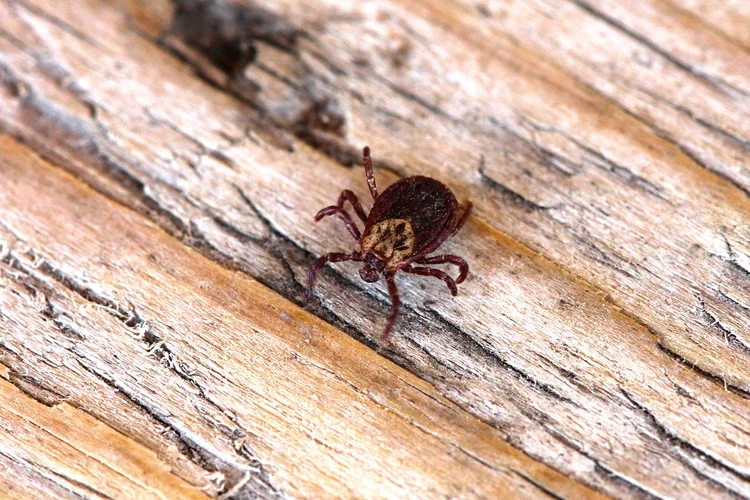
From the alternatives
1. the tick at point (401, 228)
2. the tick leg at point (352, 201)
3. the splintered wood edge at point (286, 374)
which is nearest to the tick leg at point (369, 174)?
the tick at point (401, 228)

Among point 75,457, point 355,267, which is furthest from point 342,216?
point 75,457

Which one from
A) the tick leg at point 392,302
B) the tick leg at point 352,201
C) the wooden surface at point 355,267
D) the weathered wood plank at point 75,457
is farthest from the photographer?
the tick leg at point 352,201

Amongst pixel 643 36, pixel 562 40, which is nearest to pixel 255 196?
pixel 562 40

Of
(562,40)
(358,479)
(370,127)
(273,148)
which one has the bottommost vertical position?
(358,479)

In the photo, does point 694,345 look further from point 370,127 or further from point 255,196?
point 255,196

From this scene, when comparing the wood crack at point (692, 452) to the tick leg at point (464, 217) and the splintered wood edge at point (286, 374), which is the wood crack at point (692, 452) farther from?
the tick leg at point (464, 217)

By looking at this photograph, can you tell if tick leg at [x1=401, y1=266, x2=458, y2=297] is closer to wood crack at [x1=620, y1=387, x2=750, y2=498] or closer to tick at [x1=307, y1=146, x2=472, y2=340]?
tick at [x1=307, y1=146, x2=472, y2=340]

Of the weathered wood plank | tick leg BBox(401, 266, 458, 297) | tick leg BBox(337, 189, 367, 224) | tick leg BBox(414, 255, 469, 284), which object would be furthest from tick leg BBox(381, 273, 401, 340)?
the weathered wood plank
